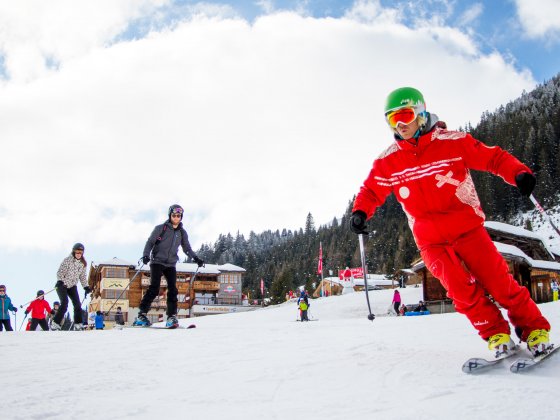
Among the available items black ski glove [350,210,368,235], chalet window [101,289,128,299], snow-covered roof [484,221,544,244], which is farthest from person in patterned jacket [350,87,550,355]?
chalet window [101,289,128,299]

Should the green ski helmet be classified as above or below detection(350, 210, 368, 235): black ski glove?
above

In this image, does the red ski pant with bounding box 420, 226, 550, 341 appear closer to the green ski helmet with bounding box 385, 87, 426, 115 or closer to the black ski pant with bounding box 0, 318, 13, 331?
the green ski helmet with bounding box 385, 87, 426, 115

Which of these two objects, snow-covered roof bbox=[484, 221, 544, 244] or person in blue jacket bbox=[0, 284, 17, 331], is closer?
person in blue jacket bbox=[0, 284, 17, 331]

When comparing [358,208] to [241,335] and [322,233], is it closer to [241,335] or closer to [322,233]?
[241,335]

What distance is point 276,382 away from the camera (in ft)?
7.98

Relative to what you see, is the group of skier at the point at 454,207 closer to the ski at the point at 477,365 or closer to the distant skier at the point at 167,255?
the ski at the point at 477,365

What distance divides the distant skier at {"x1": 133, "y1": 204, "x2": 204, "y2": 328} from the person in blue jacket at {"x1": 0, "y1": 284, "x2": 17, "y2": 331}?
4.34 m

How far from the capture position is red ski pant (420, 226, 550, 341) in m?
2.89

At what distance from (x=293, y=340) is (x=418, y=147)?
210 centimetres

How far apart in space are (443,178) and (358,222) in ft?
2.30

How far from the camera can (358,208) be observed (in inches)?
139

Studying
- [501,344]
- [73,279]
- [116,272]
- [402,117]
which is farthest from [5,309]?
[116,272]

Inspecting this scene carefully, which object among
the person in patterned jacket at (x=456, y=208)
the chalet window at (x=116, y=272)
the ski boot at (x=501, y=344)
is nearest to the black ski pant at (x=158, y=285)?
the person in patterned jacket at (x=456, y=208)

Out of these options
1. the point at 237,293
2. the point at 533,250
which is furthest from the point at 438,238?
the point at 237,293
